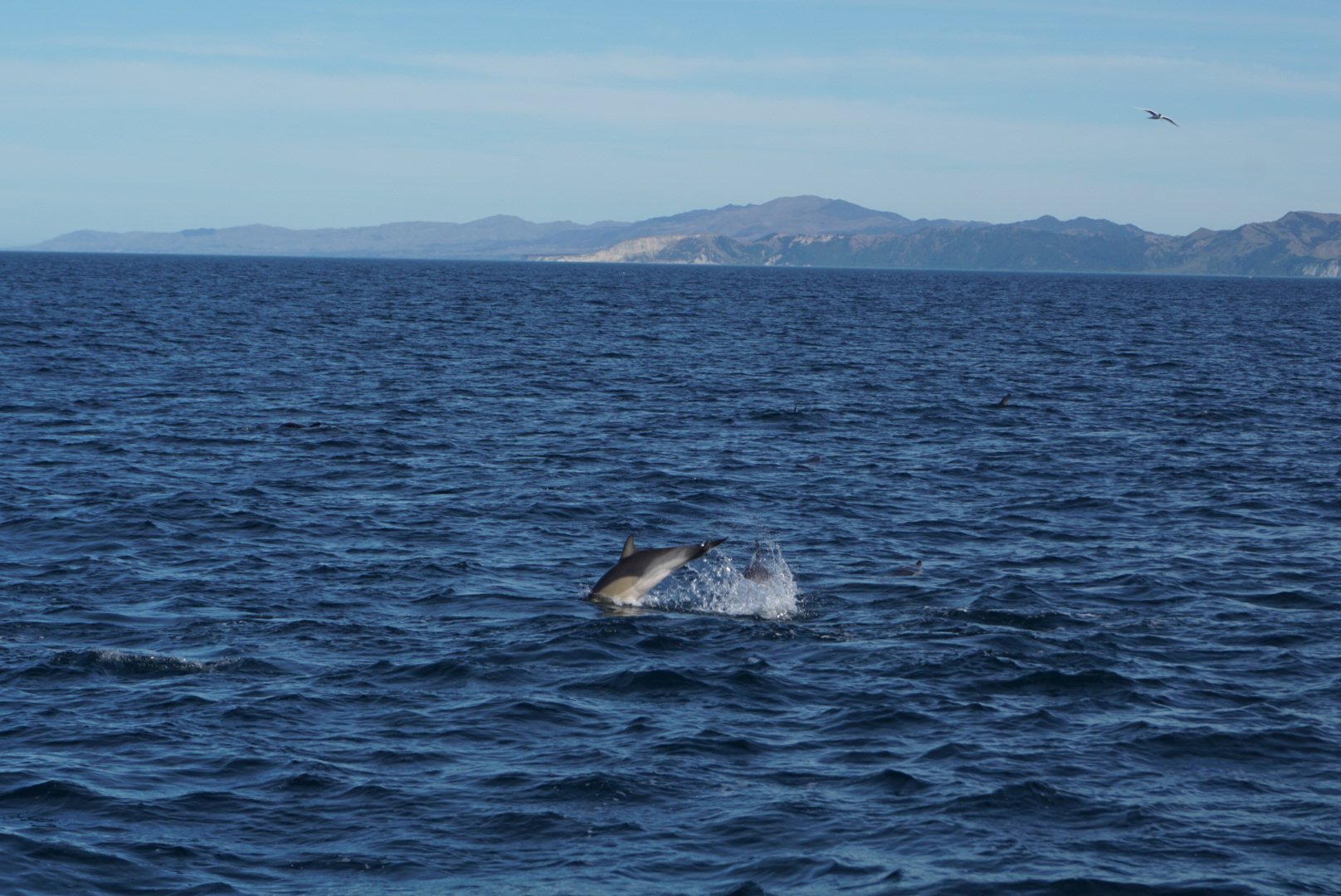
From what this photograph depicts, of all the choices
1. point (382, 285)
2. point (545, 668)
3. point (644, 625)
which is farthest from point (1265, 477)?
point (382, 285)

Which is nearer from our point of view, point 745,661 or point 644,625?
point 745,661

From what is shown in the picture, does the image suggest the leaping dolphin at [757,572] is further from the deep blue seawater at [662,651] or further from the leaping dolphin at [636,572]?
the leaping dolphin at [636,572]

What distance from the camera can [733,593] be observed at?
2189 centimetres

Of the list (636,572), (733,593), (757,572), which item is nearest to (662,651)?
(636,572)

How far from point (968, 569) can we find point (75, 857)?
16.2m

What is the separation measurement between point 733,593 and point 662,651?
10.7ft

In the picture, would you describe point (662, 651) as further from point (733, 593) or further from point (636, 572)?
point (733, 593)

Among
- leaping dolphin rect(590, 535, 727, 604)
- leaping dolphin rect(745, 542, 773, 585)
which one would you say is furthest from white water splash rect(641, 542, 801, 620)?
leaping dolphin rect(590, 535, 727, 604)

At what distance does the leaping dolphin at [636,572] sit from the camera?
2005 centimetres

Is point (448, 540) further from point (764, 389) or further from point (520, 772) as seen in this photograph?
point (764, 389)

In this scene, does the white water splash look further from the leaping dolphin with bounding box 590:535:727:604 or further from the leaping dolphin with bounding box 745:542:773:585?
the leaping dolphin with bounding box 590:535:727:604

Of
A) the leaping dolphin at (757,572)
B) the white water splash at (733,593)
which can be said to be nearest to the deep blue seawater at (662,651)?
the white water splash at (733,593)

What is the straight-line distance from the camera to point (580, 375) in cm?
5659

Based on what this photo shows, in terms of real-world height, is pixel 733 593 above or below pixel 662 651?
above
